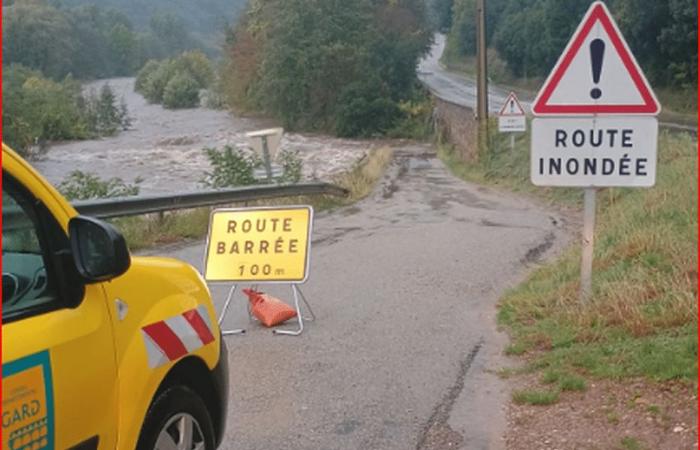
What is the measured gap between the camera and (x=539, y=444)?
192 inches

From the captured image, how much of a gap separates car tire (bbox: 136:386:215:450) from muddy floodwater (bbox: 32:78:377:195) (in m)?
22.2

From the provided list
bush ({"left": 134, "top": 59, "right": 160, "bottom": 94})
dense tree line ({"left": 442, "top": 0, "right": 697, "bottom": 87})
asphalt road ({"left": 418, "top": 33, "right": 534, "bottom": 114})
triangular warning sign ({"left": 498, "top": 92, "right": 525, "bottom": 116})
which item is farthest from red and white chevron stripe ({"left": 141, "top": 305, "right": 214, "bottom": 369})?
bush ({"left": 134, "top": 59, "right": 160, "bottom": 94})

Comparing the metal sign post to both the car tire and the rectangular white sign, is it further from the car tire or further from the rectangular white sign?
the rectangular white sign

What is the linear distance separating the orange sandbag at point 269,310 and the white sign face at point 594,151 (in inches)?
95.5

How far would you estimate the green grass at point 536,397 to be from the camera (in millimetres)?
5477

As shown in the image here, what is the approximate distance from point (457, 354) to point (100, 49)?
111 meters

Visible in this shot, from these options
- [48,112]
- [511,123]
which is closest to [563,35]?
[48,112]

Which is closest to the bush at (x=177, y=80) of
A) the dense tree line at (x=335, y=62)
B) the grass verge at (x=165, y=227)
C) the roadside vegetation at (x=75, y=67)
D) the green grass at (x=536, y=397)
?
the roadside vegetation at (x=75, y=67)

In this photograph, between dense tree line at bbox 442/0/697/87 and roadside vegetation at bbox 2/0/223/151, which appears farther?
dense tree line at bbox 442/0/697/87

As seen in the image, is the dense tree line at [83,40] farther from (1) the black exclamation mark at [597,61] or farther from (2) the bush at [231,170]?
(1) the black exclamation mark at [597,61]

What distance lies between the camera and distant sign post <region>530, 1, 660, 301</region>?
6.50 m

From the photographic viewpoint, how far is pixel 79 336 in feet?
9.98

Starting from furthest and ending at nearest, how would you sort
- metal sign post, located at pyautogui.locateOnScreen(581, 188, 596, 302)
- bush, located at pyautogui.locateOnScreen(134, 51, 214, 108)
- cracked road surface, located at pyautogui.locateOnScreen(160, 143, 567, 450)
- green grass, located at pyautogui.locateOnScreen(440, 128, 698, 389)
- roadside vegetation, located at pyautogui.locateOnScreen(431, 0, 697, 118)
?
bush, located at pyautogui.locateOnScreen(134, 51, 214, 108)
roadside vegetation, located at pyautogui.locateOnScreen(431, 0, 697, 118)
metal sign post, located at pyautogui.locateOnScreen(581, 188, 596, 302)
green grass, located at pyautogui.locateOnScreen(440, 128, 698, 389)
cracked road surface, located at pyautogui.locateOnScreen(160, 143, 567, 450)

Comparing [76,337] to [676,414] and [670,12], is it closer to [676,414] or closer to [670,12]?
[676,414]
